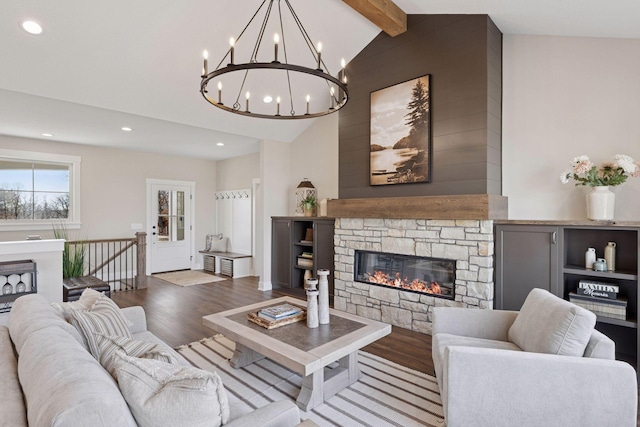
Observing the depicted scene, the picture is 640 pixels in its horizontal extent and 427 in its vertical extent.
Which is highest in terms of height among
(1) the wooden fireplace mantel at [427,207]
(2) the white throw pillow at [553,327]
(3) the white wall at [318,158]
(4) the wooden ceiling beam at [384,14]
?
(4) the wooden ceiling beam at [384,14]

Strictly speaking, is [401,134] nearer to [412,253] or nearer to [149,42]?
[412,253]

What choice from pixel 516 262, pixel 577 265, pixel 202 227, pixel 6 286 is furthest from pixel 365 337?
pixel 202 227

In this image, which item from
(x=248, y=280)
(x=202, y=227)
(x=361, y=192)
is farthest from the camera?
(x=202, y=227)

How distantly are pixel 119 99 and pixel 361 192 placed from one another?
3.24 metres

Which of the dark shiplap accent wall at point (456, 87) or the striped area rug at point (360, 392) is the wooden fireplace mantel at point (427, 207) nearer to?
the dark shiplap accent wall at point (456, 87)

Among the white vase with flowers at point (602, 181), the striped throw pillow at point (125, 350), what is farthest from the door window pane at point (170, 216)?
the white vase with flowers at point (602, 181)

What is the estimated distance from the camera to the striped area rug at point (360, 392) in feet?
7.51

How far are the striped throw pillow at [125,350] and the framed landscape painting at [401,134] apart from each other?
3.20 m

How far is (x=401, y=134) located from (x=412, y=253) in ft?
4.69

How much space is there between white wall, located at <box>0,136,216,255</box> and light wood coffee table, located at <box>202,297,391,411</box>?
17.6 feet

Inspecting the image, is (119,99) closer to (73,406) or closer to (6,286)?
(6,286)

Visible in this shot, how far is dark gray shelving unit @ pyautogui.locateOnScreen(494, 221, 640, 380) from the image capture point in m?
2.96

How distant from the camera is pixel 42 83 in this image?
372cm

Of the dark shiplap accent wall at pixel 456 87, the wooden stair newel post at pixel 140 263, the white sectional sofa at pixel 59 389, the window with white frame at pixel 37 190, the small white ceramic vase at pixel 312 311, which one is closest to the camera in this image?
the white sectional sofa at pixel 59 389
